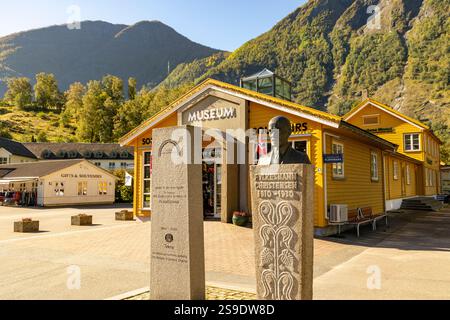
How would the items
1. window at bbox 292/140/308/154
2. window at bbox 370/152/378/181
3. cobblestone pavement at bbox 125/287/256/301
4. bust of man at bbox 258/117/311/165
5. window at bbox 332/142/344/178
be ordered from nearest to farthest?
1. bust of man at bbox 258/117/311/165
2. cobblestone pavement at bbox 125/287/256/301
3. window at bbox 292/140/308/154
4. window at bbox 332/142/344/178
5. window at bbox 370/152/378/181

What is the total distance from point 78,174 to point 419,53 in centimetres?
11162

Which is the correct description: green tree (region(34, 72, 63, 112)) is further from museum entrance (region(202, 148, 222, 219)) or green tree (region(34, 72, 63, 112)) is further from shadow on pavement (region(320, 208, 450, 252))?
shadow on pavement (region(320, 208, 450, 252))

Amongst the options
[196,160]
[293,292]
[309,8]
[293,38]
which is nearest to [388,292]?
[293,292]

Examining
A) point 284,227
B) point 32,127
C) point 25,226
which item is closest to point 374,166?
point 284,227

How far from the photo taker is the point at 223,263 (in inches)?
325

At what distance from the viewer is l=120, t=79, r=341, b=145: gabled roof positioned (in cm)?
1213

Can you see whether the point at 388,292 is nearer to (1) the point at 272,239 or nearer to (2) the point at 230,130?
(1) the point at 272,239

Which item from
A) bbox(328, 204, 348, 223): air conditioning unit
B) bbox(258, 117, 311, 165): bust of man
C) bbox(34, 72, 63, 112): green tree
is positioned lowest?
bbox(328, 204, 348, 223): air conditioning unit

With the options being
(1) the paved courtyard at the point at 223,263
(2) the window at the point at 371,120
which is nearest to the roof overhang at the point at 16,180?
(1) the paved courtyard at the point at 223,263

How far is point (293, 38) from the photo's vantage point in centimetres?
15162

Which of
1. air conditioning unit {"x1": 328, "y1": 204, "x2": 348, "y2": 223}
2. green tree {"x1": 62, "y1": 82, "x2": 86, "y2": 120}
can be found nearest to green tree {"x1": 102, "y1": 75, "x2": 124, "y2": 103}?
green tree {"x1": 62, "y1": 82, "x2": 86, "y2": 120}

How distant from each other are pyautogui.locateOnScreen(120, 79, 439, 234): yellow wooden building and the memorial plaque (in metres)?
7.81

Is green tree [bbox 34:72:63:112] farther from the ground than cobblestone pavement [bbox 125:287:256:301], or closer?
farther from the ground

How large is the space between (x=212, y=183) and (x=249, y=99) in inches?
169
